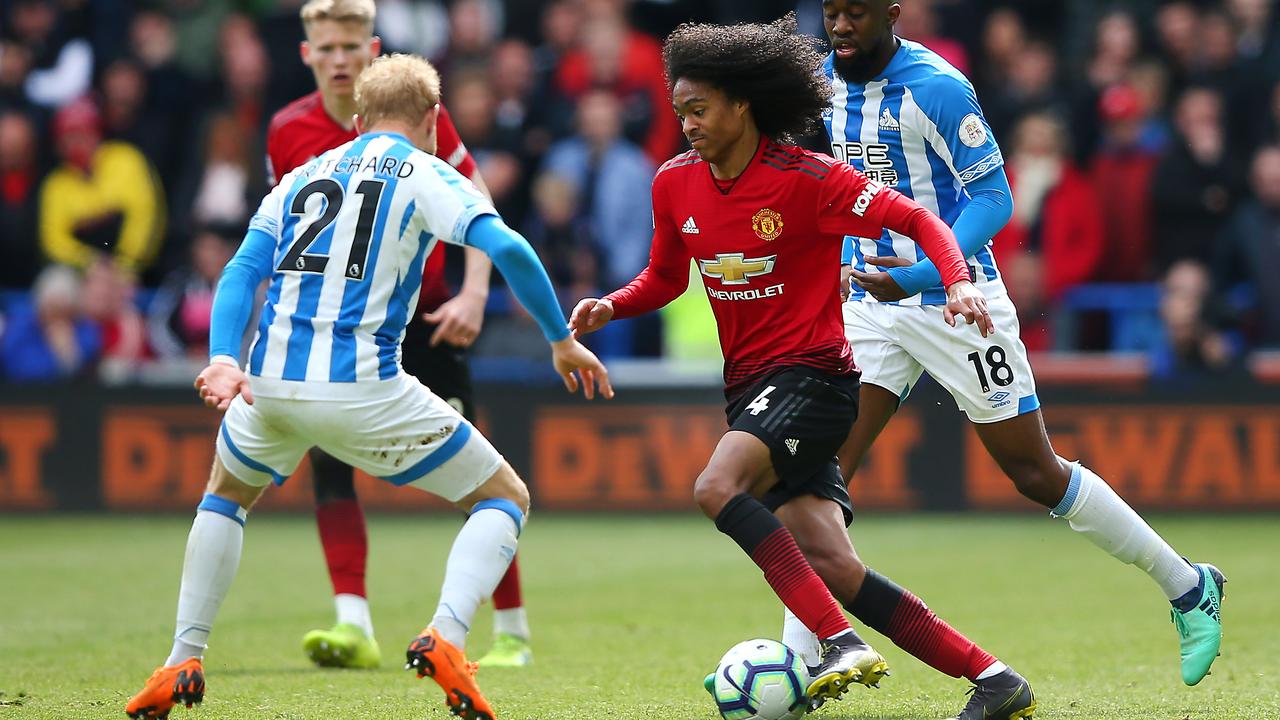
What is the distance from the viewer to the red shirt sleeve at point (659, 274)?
5.55 meters

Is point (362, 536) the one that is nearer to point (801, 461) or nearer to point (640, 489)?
point (801, 461)

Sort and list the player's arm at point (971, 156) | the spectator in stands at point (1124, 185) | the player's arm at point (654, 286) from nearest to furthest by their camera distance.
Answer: the player's arm at point (654, 286) → the player's arm at point (971, 156) → the spectator in stands at point (1124, 185)

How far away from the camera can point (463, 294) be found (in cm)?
667

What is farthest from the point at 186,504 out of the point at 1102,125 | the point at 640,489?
the point at 1102,125

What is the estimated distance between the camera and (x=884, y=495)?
1280 centimetres

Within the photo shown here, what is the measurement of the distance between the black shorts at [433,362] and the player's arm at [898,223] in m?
Result: 2.34

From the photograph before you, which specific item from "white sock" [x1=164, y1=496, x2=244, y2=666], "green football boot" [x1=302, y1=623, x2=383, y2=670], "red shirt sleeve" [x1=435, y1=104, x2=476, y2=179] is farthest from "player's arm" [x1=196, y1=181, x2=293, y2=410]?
"green football boot" [x1=302, y1=623, x2=383, y2=670]

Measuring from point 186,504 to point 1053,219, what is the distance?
7138mm

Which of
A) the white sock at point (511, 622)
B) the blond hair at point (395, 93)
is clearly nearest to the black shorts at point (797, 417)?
the blond hair at point (395, 93)

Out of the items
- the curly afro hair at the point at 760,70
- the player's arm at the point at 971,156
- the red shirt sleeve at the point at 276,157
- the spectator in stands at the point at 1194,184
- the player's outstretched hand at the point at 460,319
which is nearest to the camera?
the curly afro hair at the point at 760,70

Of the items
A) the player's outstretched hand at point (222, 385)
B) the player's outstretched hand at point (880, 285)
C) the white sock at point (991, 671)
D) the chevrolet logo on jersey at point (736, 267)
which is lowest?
the white sock at point (991, 671)

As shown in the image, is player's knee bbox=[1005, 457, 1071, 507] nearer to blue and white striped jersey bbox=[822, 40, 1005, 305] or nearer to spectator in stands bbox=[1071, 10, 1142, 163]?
blue and white striped jersey bbox=[822, 40, 1005, 305]

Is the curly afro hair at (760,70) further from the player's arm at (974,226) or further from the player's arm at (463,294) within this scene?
the player's arm at (463,294)

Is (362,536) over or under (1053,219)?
under
